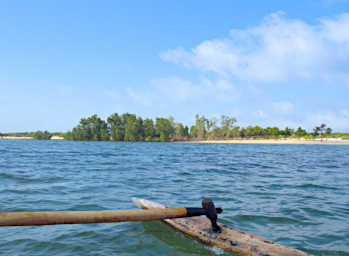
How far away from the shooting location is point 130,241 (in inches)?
227

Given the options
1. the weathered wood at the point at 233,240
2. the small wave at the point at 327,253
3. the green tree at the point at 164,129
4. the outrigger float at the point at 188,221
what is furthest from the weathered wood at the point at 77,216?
the green tree at the point at 164,129

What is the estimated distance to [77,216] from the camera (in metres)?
3.61

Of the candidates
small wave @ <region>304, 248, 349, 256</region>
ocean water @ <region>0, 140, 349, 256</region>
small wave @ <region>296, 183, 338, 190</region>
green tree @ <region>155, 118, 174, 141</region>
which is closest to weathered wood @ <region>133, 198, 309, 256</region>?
ocean water @ <region>0, 140, 349, 256</region>

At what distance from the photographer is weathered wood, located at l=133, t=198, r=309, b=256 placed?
4359 mm

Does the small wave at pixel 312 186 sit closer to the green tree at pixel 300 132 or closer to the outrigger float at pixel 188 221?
the outrigger float at pixel 188 221

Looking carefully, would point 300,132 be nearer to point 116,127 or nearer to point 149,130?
point 149,130

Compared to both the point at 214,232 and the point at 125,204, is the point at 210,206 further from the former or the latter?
the point at 125,204

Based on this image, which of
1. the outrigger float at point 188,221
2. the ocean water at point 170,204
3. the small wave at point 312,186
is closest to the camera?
the outrigger float at point 188,221

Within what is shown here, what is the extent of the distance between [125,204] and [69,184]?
189 inches

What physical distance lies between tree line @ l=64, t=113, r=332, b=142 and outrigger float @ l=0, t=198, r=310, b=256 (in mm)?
169363

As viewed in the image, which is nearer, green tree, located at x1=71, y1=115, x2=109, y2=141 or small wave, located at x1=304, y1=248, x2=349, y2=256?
small wave, located at x1=304, y1=248, x2=349, y2=256

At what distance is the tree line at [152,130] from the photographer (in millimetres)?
176500

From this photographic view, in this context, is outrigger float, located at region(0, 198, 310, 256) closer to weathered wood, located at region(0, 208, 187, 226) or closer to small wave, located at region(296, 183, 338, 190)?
weathered wood, located at region(0, 208, 187, 226)

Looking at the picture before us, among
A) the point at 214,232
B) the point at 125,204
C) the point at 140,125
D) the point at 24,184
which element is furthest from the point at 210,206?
the point at 140,125
